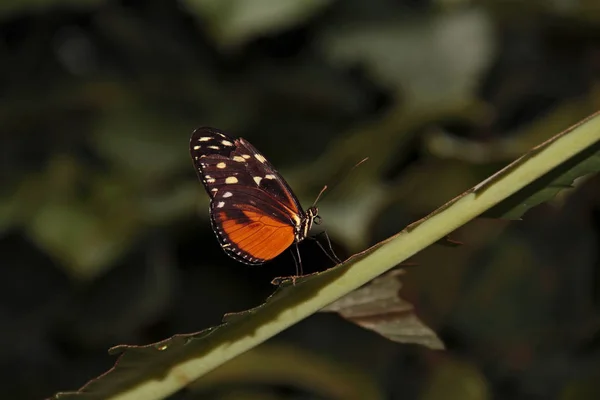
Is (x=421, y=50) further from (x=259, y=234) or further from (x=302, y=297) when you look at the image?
(x=302, y=297)

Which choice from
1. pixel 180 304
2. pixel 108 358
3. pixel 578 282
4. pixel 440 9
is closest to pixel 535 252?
pixel 578 282

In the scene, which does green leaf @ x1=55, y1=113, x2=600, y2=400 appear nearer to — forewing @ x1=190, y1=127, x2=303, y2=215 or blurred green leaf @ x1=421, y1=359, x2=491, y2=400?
forewing @ x1=190, y1=127, x2=303, y2=215

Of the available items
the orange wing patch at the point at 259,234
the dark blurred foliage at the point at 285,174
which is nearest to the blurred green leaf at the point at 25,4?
the dark blurred foliage at the point at 285,174

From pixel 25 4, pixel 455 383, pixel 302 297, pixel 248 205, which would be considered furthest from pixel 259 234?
pixel 25 4

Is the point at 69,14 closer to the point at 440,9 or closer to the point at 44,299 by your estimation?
the point at 44,299

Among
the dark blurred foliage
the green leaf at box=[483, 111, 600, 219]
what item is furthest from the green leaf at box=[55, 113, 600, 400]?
the dark blurred foliage
